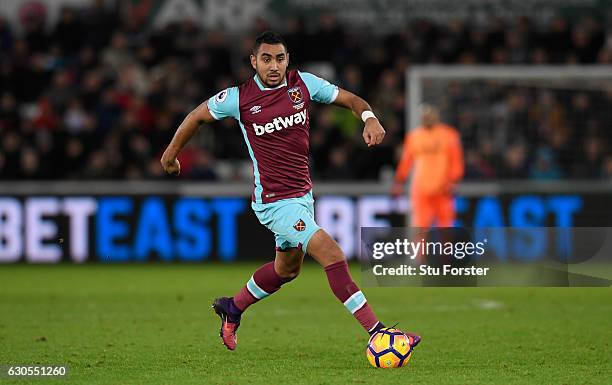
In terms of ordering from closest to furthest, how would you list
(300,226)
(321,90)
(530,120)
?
(300,226) < (321,90) < (530,120)

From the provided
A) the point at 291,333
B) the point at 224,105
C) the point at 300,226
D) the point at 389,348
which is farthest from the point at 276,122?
the point at 291,333

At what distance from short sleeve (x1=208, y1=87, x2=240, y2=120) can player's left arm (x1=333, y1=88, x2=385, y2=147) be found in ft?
2.03

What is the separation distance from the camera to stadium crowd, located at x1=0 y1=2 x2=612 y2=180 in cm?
1723

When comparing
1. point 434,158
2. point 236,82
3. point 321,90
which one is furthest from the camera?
point 236,82

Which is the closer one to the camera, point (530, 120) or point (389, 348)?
point (389, 348)

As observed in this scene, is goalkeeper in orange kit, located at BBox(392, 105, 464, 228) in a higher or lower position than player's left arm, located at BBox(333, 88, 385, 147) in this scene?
lower

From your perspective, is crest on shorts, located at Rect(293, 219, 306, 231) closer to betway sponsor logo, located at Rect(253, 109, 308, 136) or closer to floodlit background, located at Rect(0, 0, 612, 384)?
betway sponsor logo, located at Rect(253, 109, 308, 136)

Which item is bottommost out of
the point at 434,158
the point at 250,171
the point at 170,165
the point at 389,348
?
the point at 389,348

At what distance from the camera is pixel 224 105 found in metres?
7.64

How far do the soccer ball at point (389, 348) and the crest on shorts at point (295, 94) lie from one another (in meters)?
1.51

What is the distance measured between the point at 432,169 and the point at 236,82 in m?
4.71

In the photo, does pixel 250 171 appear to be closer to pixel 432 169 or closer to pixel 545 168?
pixel 432 169

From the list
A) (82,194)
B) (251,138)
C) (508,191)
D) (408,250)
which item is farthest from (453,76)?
(251,138)

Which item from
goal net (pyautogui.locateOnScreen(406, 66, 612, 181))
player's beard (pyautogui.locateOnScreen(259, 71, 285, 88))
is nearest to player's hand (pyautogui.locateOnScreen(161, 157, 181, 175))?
player's beard (pyautogui.locateOnScreen(259, 71, 285, 88))
